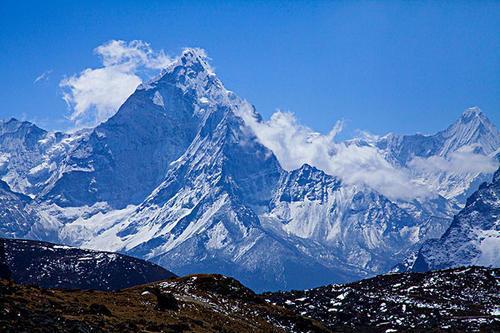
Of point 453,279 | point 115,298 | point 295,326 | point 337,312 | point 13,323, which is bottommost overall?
point 13,323

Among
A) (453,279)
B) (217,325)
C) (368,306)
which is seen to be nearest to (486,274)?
(453,279)

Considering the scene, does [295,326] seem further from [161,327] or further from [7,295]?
[7,295]

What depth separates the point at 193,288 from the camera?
87.9 metres

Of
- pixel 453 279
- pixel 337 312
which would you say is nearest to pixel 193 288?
pixel 337 312

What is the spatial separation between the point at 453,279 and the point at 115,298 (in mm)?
123917

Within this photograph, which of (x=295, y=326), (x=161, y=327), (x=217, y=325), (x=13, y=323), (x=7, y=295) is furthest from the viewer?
(x=295, y=326)

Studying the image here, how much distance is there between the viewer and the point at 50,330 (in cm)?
4584

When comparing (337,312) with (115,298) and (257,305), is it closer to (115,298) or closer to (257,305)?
(257,305)

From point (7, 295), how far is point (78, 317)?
5.29m

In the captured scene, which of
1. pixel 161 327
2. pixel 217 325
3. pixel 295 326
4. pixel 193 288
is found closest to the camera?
pixel 161 327

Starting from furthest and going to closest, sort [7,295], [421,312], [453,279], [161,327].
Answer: [453,279] → [421,312] → [161,327] → [7,295]

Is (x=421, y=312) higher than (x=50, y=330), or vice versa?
(x=421, y=312)

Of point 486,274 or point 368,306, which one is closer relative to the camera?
point 368,306

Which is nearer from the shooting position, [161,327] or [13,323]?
[13,323]
